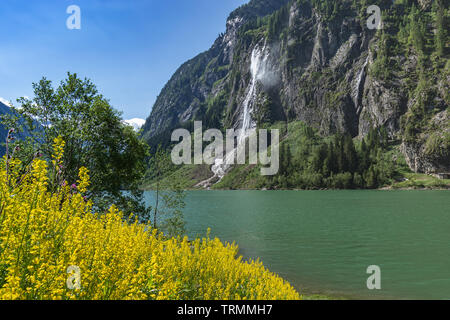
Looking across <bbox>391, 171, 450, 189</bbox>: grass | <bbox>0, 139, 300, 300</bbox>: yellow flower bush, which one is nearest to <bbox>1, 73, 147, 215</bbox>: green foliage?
<bbox>0, 139, 300, 300</bbox>: yellow flower bush

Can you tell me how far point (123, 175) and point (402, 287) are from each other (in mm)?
22015

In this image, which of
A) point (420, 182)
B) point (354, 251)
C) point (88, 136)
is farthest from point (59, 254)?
point (420, 182)

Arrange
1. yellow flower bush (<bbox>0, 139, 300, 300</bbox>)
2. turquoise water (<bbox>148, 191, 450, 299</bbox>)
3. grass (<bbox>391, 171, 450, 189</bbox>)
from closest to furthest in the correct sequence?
yellow flower bush (<bbox>0, 139, 300, 300</bbox>) < turquoise water (<bbox>148, 191, 450, 299</bbox>) < grass (<bbox>391, 171, 450, 189</bbox>)

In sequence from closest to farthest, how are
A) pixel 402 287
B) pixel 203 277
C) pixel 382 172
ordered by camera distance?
pixel 203 277 < pixel 402 287 < pixel 382 172

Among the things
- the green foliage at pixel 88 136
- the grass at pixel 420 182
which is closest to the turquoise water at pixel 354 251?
the green foliage at pixel 88 136

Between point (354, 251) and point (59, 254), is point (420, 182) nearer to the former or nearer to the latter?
point (354, 251)

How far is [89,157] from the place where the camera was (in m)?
23.3

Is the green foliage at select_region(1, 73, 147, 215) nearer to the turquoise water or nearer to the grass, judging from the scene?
the turquoise water

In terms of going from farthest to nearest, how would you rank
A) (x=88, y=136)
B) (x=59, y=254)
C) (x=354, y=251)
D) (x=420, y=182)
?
(x=420, y=182)
(x=354, y=251)
(x=88, y=136)
(x=59, y=254)

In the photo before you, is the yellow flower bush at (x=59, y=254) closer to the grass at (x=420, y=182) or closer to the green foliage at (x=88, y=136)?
the green foliage at (x=88, y=136)

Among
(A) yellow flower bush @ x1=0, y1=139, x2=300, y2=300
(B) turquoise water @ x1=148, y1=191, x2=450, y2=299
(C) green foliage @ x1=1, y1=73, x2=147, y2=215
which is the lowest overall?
(B) turquoise water @ x1=148, y1=191, x2=450, y2=299

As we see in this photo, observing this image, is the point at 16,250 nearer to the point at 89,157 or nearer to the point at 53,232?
the point at 53,232
